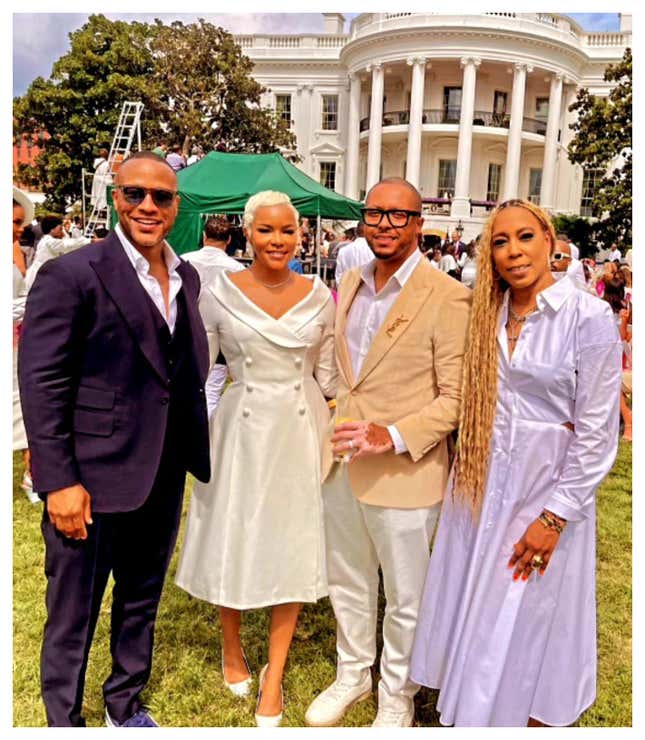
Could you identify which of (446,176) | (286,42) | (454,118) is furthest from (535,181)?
(286,42)

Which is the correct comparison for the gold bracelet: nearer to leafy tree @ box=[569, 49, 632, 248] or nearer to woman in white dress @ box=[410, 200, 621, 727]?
woman in white dress @ box=[410, 200, 621, 727]

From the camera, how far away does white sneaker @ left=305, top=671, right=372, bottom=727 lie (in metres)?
3.16

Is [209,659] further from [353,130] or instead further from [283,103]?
[283,103]

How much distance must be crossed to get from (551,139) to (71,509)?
41031mm

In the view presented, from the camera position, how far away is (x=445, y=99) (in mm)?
39844

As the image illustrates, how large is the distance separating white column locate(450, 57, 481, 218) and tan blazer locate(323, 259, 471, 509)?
35.0 meters

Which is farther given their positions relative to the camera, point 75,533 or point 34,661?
point 34,661

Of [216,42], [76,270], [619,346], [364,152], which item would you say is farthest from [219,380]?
[364,152]

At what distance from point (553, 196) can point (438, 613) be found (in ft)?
138

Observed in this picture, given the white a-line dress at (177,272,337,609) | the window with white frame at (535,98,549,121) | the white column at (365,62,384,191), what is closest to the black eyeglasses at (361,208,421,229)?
the white a-line dress at (177,272,337,609)

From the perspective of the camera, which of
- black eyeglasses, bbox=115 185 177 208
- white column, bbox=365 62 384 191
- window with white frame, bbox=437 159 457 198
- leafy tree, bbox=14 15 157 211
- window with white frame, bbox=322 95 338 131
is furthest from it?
window with white frame, bbox=322 95 338 131

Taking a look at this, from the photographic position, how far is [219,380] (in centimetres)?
672

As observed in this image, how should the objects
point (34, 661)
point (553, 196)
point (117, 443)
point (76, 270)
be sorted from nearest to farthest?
point (76, 270) → point (117, 443) → point (34, 661) → point (553, 196)

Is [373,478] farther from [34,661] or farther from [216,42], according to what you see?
[216,42]
